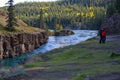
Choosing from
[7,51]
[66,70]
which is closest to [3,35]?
[7,51]

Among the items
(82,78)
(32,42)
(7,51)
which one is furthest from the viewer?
(32,42)

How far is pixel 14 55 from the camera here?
85188 mm

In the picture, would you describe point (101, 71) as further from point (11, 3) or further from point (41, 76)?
point (11, 3)

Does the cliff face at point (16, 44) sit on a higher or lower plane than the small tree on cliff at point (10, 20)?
lower

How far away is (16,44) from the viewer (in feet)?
298

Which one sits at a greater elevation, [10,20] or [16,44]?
[10,20]

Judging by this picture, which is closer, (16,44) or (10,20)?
(16,44)

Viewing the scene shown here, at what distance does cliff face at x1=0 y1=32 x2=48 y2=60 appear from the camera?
8308 cm

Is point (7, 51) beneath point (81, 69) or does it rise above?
beneath

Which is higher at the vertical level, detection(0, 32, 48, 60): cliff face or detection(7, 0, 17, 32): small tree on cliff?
detection(7, 0, 17, 32): small tree on cliff

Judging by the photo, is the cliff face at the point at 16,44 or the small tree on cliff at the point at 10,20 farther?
the small tree on cliff at the point at 10,20

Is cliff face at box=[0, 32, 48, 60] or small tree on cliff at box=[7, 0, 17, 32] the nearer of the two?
cliff face at box=[0, 32, 48, 60]

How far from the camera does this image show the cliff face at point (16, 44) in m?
83.1

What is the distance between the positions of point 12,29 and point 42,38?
→ 3072 cm
